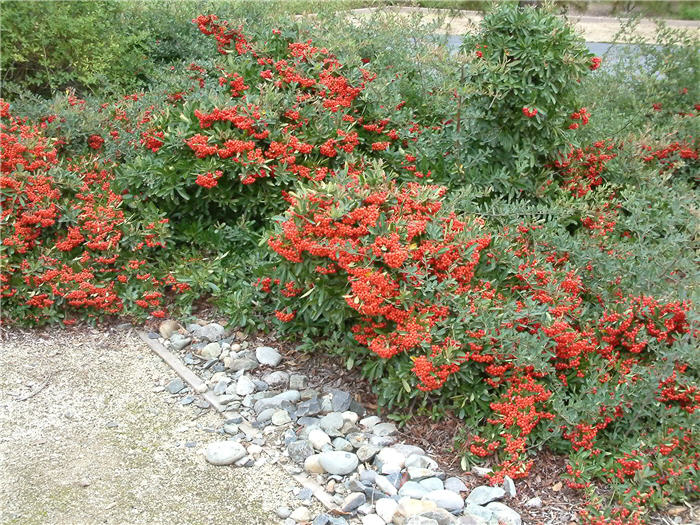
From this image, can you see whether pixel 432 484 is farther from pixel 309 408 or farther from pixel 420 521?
pixel 309 408

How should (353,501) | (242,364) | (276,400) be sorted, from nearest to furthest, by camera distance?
(353,501) < (276,400) < (242,364)

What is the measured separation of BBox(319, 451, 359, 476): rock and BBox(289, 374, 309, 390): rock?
2.32 ft

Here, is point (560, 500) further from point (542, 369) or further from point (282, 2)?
point (282, 2)

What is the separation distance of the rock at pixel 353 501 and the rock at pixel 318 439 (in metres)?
0.40

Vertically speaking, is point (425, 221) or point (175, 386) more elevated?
point (425, 221)

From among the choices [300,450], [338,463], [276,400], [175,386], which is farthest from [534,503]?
[175,386]

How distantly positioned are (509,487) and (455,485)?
0.25m

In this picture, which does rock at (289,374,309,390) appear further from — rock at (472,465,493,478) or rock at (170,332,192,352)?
rock at (472,465,493,478)

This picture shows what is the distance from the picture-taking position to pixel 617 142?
5434 mm

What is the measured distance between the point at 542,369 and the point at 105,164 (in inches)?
143

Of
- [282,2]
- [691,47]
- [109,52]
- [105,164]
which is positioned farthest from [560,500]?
[282,2]

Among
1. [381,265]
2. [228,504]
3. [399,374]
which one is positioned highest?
[381,265]

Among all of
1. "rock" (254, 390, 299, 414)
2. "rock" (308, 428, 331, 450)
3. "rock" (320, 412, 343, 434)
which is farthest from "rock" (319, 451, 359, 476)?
"rock" (254, 390, 299, 414)

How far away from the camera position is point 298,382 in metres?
4.12
